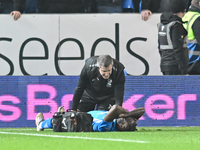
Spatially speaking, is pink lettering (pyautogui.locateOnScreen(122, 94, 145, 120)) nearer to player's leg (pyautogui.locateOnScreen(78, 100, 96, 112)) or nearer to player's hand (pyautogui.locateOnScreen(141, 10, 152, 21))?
player's leg (pyautogui.locateOnScreen(78, 100, 96, 112))

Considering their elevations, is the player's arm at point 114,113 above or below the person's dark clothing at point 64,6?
below

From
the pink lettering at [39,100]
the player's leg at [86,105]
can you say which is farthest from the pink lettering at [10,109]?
the player's leg at [86,105]

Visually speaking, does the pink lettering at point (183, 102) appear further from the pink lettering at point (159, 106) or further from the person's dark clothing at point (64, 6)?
the person's dark clothing at point (64, 6)

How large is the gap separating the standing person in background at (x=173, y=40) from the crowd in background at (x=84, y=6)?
88 centimetres

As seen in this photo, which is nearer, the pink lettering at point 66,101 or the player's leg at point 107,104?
the player's leg at point 107,104

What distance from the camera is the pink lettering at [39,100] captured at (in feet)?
31.7

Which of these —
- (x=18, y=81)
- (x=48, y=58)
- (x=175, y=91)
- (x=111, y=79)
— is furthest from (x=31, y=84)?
(x=175, y=91)

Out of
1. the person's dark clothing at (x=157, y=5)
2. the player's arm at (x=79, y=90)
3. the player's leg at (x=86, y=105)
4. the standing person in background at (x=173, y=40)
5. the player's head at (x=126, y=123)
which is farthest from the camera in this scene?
the person's dark clothing at (x=157, y=5)

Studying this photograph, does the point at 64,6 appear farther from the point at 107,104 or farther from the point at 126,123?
the point at 126,123

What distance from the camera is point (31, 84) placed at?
32.1ft

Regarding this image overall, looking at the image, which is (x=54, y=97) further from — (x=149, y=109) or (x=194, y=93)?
(x=194, y=93)

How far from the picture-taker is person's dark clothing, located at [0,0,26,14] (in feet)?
34.0

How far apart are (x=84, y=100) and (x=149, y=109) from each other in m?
1.27

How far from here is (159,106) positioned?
9.73 meters
